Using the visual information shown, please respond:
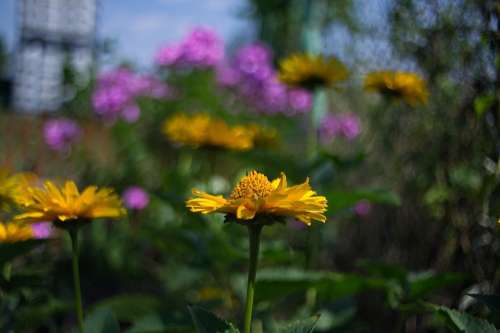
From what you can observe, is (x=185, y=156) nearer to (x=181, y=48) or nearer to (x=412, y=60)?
(x=181, y=48)

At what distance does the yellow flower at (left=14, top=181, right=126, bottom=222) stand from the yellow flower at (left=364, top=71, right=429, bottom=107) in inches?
37.0

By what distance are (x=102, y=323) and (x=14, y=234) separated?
0.70ft

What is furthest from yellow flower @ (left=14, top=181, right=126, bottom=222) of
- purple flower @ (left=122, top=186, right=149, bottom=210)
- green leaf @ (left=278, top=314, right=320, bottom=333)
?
purple flower @ (left=122, top=186, right=149, bottom=210)

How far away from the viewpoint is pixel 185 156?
11.6ft

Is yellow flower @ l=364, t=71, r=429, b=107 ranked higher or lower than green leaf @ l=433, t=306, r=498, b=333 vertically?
higher

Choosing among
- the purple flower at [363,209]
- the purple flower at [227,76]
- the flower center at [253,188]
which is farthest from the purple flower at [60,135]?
the flower center at [253,188]

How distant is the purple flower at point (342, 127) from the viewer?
371 centimetres

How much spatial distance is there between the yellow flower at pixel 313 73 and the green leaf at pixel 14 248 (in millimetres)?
971

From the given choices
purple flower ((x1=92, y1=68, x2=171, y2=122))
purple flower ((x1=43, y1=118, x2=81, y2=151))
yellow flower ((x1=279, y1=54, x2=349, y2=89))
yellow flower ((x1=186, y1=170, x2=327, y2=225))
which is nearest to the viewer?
yellow flower ((x1=186, y1=170, x2=327, y2=225))

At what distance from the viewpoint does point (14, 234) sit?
0.99 metres

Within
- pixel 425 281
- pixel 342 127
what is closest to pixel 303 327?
pixel 425 281

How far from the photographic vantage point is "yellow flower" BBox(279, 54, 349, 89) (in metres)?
1.74

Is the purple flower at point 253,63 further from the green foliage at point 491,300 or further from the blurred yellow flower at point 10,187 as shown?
the green foliage at point 491,300

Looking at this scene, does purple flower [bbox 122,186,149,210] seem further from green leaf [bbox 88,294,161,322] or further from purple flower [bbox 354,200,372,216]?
green leaf [bbox 88,294,161,322]
